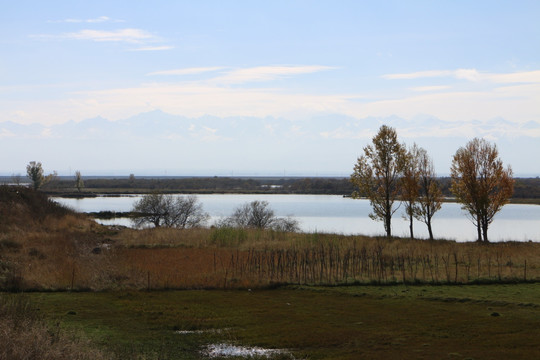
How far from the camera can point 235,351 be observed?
11453 mm

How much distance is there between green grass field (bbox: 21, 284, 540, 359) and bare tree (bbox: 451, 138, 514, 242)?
70.0 feet

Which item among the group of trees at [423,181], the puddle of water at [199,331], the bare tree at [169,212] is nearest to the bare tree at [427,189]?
the group of trees at [423,181]

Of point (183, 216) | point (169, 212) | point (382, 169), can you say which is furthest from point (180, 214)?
point (382, 169)

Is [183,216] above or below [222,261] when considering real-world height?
above

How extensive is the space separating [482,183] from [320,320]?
2951 centimetres

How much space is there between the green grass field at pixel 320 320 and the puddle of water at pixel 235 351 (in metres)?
0.23

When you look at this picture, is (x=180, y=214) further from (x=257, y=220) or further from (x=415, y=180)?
(x=415, y=180)

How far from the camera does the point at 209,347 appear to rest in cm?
1181

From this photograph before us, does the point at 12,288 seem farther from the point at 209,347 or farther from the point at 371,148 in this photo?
the point at 371,148

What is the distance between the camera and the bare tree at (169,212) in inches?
2053

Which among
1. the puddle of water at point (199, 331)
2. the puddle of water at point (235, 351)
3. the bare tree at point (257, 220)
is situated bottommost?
the puddle of water at point (199, 331)

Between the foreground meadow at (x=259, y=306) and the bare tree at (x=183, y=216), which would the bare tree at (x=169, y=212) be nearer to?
the bare tree at (x=183, y=216)

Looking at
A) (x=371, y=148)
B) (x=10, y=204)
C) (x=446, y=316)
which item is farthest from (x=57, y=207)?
(x=446, y=316)

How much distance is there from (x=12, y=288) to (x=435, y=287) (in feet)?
46.8
